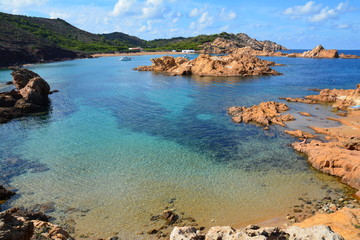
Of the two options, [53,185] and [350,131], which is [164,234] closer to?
[53,185]

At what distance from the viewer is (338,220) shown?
1323 centimetres

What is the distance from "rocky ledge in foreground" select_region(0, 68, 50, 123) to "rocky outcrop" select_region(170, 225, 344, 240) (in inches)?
1357

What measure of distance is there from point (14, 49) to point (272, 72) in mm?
101326

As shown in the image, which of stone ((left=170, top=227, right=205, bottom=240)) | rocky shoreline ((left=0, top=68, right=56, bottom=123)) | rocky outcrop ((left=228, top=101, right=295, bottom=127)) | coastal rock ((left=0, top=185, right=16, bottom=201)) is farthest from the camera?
rocky shoreline ((left=0, top=68, right=56, bottom=123))

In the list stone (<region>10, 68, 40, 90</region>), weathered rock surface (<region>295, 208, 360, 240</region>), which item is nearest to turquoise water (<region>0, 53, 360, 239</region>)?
weathered rock surface (<region>295, 208, 360, 240</region>)

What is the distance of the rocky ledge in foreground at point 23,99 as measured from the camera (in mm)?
36694

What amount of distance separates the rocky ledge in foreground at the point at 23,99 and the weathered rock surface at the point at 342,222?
36665 millimetres

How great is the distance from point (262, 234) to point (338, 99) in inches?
1618

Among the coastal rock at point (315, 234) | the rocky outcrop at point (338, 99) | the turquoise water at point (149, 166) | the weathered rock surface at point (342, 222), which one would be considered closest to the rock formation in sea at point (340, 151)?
the turquoise water at point (149, 166)

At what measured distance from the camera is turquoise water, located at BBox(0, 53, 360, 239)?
15891 millimetres

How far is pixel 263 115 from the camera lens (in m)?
33.8

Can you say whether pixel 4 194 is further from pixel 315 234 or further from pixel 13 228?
pixel 315 234

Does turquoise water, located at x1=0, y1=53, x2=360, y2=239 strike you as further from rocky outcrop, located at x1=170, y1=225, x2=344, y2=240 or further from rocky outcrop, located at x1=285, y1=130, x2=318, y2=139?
rocky outcrop, located at x1=170, y1=225, x2=344, y2=240

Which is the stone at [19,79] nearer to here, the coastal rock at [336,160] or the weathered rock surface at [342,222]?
the coastal rock at [336,160]
